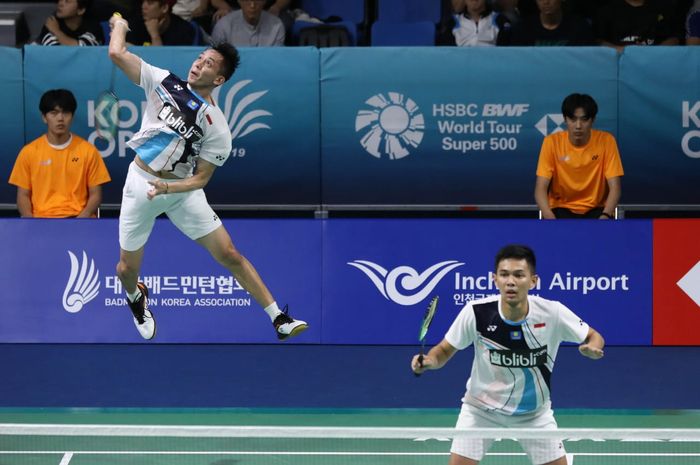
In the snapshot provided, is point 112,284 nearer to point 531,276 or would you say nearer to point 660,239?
point 660,239

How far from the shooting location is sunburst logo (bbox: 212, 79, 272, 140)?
11.7m

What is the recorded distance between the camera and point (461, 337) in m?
6.18

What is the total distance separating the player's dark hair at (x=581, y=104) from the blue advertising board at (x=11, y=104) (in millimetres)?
4823

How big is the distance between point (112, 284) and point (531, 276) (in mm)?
5568

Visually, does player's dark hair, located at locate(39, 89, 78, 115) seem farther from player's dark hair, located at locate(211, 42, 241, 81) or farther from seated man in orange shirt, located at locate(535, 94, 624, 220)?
seated man in orange shirt, located at locate(535, 94, 624, 220)

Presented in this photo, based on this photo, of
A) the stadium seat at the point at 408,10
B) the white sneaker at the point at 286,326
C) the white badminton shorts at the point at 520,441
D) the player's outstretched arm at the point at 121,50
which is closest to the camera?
the white badminton shorts at the point at 520,441

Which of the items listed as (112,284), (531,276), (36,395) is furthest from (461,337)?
(112,284)

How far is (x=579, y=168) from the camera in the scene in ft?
36.4

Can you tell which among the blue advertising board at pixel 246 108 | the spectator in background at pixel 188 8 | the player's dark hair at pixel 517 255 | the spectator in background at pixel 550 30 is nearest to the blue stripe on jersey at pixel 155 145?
the player's dark hair at pixel 517 255

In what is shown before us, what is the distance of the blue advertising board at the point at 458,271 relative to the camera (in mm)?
10727

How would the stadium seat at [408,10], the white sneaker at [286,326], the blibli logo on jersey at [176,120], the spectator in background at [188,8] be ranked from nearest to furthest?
the blibli logo on jersey at [176,120] < the white sneaker at [286,326] < the spectator in background at [188,8] < the stadium seat at [408,10]

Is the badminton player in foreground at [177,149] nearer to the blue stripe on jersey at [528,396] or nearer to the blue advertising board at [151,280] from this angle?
the blue advertising board at [151,280]

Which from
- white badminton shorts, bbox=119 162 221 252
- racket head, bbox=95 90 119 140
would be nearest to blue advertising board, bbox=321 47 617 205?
racket head, bbox=95 90 119 140

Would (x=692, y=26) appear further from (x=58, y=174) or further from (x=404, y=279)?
(x=58, y=174)
